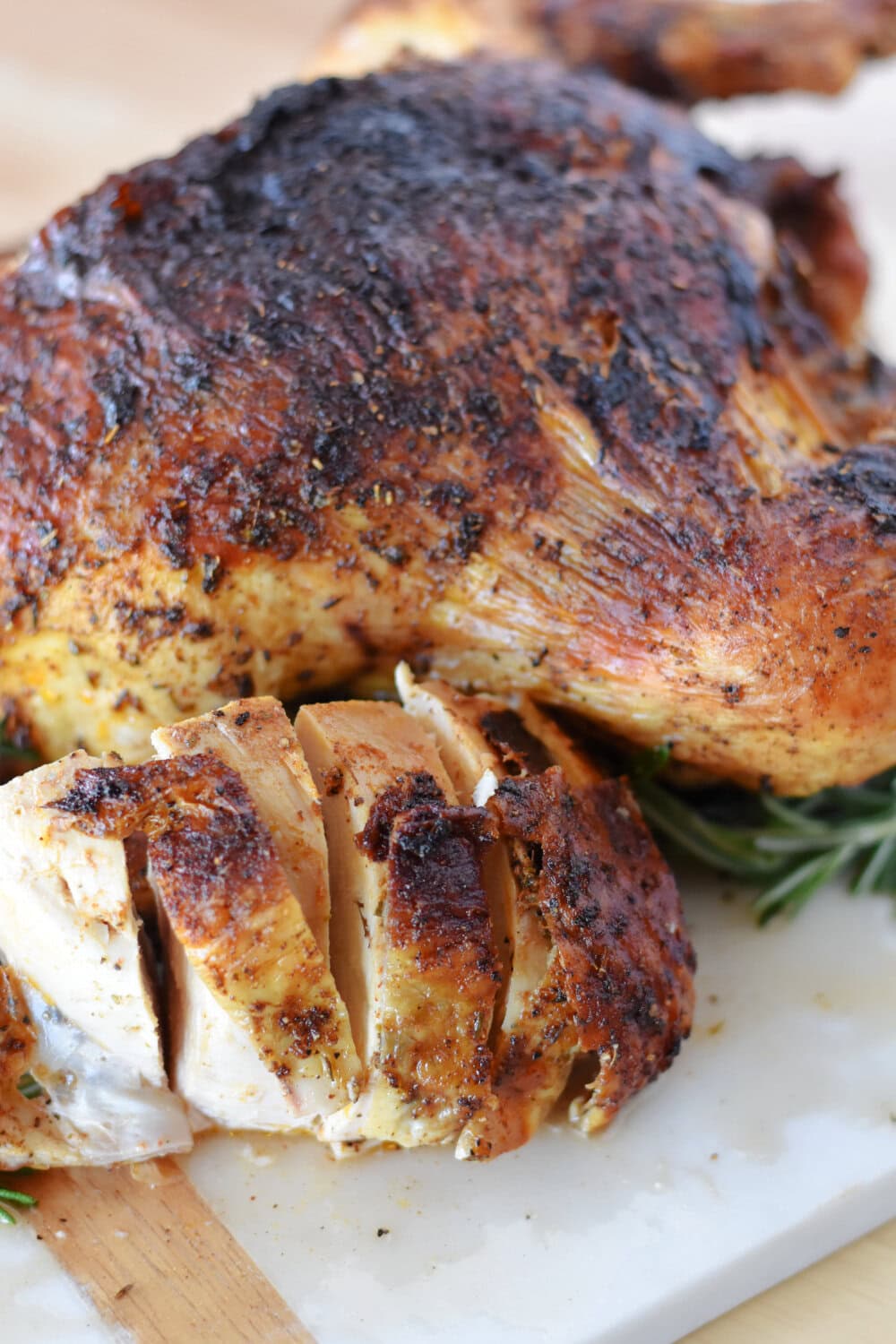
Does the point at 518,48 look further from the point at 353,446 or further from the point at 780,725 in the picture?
the point at 780,725

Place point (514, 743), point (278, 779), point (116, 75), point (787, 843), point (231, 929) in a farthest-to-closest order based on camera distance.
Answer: point (116, 75)
point (787, 843)
point (514, 743)
point (278, 779)
point (231, 929)

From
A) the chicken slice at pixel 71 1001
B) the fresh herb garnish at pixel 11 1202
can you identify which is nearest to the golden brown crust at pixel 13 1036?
the chicken slice at pixel 71 1001

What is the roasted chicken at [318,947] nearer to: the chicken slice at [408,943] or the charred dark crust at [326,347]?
the chicken slice at [408,943]

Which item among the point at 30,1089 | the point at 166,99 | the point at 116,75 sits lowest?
the point at 30,1089

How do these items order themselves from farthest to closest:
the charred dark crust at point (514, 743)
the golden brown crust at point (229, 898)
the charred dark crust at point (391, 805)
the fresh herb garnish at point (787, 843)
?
the fresh herb garnish at point (787, 843) → the charred dark crust at point (514, 743) → the charred dark crust at point (391, 805) → the golden brown crust at point (229, 898)

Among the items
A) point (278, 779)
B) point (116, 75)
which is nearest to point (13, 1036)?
point (278, 779)

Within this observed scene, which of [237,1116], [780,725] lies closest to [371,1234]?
[237,1116]

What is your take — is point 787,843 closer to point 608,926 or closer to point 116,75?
point 608,926
